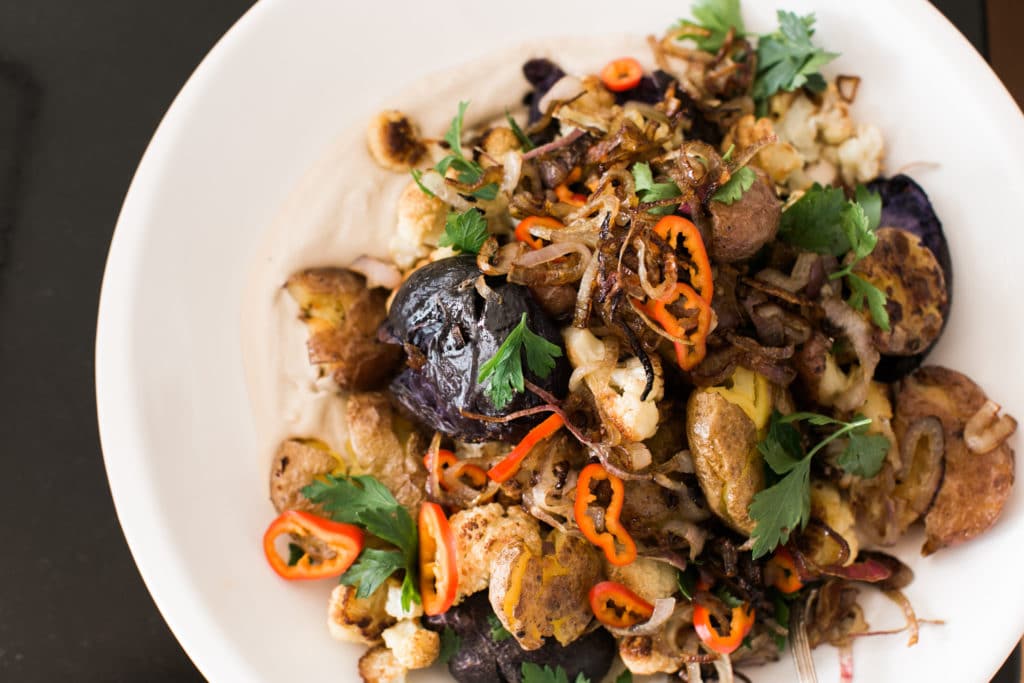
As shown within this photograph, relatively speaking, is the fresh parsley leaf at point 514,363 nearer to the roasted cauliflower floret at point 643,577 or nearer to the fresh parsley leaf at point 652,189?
the fresh parsley leaf at point 652,189

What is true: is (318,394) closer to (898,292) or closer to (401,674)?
(401,674)

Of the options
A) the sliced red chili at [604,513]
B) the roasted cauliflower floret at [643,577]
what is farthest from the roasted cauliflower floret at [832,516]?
the sliced red chili at [604,513]

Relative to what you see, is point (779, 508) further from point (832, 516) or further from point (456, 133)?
point (456, 133)

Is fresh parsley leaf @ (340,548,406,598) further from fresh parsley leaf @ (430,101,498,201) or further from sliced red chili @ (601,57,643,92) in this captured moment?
sliced red chili @ (601,57,643,92)

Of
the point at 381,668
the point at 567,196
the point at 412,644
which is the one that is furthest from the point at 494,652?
the point at 567,196

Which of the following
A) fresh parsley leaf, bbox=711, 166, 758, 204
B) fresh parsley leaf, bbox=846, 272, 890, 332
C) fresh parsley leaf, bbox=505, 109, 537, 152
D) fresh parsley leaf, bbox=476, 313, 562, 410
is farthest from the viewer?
fresh parsley leaf, bbox=505, 109, 537, 152

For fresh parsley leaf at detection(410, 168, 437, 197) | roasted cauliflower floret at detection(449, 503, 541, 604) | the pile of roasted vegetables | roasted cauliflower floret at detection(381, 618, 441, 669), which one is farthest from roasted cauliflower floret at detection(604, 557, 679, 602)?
fresh parsley leaf at detection(410, 168, 437, 197)

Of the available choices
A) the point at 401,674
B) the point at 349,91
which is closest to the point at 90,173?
the point at 349,91
